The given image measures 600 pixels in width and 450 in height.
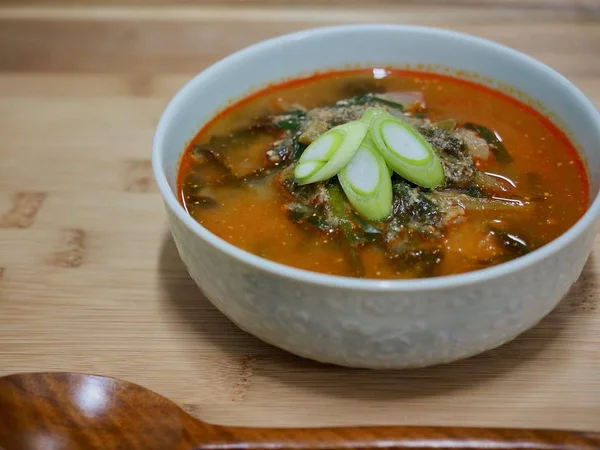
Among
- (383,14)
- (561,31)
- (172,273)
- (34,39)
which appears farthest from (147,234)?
(561,31)

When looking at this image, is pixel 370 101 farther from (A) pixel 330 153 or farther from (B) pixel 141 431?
(B) pixel 141 431

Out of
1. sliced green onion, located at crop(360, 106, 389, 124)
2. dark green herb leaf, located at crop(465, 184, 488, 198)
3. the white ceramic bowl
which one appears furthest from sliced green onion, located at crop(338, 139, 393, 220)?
the white ceramic bowl

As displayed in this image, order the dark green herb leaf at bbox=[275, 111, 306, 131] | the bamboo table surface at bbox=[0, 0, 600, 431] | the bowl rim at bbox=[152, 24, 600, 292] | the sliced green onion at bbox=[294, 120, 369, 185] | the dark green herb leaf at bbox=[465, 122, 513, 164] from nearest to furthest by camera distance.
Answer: the bowl rim at bbox=[152, 24, 600, 292] < the bamboo table surface at bbox=[0, 0, 600, 431] < the sliced green onion at bbox=[294, 120, 369, 185] < the dark green herb leaf at bbox=[465, 122, 513, 164] < the dark green herb leaf at bbox=[275, 111, 306, 131]

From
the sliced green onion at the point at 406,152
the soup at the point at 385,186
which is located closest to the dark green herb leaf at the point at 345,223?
the soup at the point at 385,186

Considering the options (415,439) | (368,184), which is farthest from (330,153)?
(415,439)

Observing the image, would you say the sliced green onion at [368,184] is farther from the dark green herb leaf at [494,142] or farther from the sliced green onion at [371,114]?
the dark green herb leaf at [494,142]

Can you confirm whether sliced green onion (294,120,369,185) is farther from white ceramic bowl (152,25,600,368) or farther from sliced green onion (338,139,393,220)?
white ceramic bowl (152,25,600,368)
